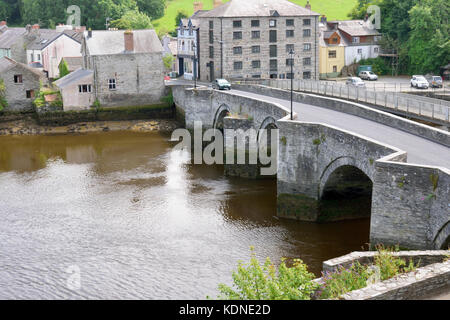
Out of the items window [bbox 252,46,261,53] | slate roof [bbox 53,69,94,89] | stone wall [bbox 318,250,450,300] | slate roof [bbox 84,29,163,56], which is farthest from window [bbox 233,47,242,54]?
stone wall [bbox 318,250,450,300]

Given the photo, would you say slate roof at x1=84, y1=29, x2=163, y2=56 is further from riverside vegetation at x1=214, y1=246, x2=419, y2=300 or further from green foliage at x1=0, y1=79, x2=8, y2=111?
riverside vegetation at x1=214, y1=246, x2=419, y2=300

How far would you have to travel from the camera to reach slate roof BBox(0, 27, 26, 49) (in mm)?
80719

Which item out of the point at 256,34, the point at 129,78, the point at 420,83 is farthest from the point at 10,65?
the point at 420,83

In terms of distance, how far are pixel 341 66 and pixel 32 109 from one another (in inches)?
1351

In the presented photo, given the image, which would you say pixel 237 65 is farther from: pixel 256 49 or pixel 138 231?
pixel 138 231

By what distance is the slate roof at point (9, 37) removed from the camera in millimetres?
80719

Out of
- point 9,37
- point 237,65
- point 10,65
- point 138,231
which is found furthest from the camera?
point 9,37

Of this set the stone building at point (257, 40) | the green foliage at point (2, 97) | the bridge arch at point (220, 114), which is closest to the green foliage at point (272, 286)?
the bridge arch at point (220, 114)

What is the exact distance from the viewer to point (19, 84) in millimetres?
59812

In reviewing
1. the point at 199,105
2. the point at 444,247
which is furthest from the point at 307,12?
the point at 444,247

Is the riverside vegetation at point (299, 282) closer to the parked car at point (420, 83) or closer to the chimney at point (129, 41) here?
the parked car at point (420, 83)

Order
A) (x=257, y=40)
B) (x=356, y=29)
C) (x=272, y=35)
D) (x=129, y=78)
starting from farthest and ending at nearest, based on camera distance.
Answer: (x=356, y=29), (x=272, y=35), (x=257, y=40), (x=129, y=78)

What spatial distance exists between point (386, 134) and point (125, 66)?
3395 cm

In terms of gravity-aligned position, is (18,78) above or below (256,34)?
below
